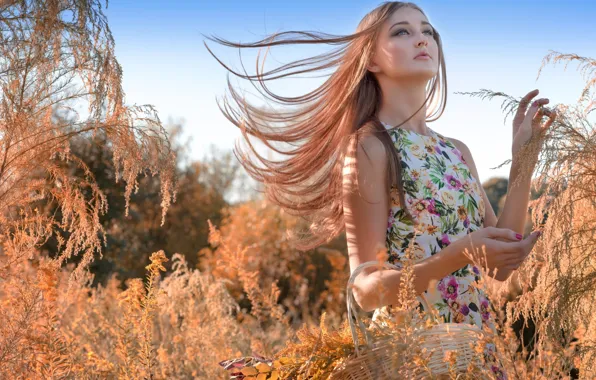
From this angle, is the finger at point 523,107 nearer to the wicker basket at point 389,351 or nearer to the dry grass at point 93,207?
the dry grass at point 93,207

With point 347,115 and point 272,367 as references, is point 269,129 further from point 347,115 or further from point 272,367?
point 272,367

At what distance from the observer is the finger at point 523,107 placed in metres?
3.05

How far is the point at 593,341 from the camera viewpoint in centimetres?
294

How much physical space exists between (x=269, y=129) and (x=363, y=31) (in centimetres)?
72

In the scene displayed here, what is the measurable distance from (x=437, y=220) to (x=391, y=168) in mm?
281

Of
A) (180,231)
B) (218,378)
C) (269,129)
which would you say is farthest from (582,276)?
(180,231)

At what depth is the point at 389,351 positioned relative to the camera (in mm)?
2041

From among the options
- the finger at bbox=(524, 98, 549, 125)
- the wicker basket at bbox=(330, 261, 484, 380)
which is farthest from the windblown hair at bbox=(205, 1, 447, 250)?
the wicker basket at bbox=(330, 261, 484, 380)

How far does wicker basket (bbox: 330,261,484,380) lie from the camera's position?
2.05 metres

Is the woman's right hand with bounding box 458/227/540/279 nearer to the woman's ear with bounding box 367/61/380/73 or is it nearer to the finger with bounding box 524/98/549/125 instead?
the finger with bounding box 524/98/549/125

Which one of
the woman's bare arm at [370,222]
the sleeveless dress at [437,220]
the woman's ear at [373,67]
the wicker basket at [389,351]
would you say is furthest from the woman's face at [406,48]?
the wicker basket at [389,351]

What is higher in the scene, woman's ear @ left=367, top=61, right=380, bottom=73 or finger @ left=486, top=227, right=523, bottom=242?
woman's ear @ left=367, top=61, right=380, bottom=73

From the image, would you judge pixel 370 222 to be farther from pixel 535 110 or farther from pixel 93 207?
pixel 93 207

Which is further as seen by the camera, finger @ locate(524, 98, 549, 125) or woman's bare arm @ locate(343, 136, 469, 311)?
finger @ locate(524, 98, 549, 125)
